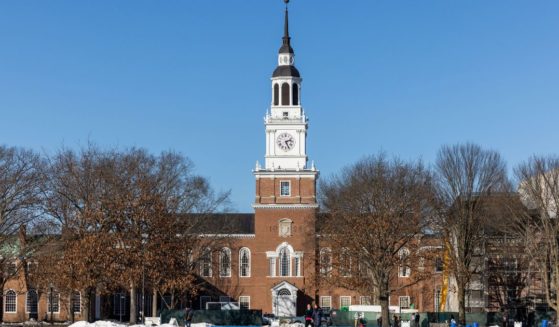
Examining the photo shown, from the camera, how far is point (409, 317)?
76.8m

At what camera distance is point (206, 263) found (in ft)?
309

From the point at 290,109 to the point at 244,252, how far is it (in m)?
15.4

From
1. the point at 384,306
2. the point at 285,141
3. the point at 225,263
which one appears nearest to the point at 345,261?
the point at 384,306

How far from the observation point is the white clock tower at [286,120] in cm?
9125

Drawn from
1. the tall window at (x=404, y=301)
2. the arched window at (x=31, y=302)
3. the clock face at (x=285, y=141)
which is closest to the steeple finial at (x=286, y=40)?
the clock face at (x=285, y=141)

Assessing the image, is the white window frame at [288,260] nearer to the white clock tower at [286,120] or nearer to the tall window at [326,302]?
the tall window at [326,302]

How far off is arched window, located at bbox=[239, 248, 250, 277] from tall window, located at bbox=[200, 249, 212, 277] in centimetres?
313

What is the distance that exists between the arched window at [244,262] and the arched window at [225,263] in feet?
3.89

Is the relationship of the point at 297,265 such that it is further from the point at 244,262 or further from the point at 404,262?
the point at 404,262

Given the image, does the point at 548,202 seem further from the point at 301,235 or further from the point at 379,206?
the point at 301,235

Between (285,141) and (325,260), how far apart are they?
1230 cm

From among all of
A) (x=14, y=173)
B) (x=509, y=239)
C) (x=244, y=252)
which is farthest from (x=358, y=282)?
(x=14, y=173)

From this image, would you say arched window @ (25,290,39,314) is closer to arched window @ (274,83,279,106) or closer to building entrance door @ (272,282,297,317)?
building entrance door @ (272,282,297,317)

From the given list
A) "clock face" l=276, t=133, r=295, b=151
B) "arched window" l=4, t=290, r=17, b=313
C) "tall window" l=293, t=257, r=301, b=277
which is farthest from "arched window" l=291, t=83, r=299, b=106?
"arched window" l=4, t=290, r=17, b=313
